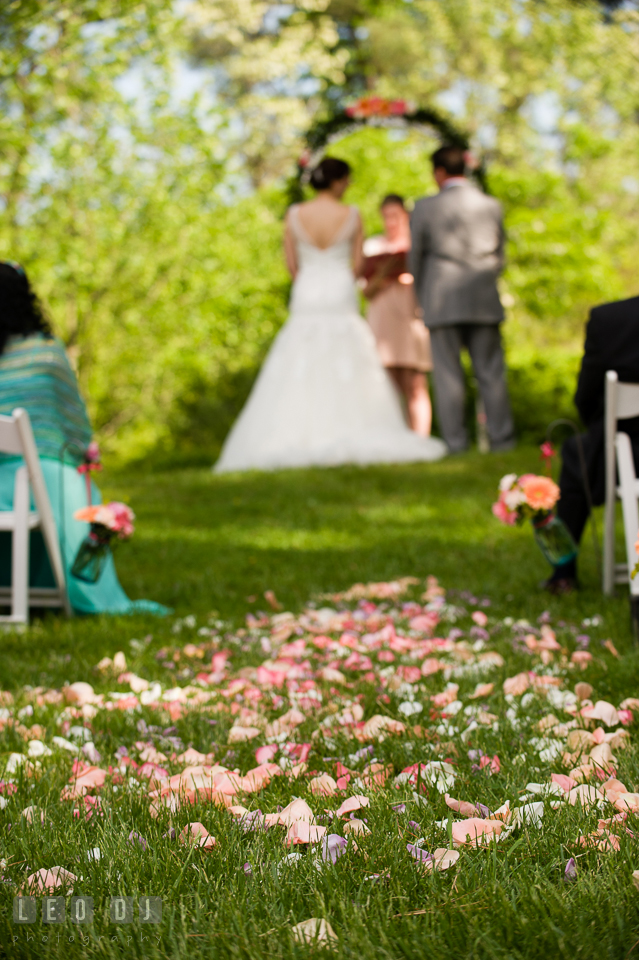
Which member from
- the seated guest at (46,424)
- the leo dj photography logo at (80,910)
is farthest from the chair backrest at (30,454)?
the leo dj photography logo at (80,910)

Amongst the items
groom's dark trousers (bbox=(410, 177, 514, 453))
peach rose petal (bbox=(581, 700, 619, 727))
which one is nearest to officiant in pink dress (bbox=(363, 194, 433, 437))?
groom's dark trousers (bbox=(410, 177, 514, 453))

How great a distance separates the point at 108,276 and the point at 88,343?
98cm

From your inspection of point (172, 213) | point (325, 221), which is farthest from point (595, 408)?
point (172, 213)

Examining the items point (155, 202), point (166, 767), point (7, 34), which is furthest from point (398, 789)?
point (155, 202)

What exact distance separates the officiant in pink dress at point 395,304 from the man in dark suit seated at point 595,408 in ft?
19.8

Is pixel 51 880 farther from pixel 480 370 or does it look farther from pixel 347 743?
pixel 480 370

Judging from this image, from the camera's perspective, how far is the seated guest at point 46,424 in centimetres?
398

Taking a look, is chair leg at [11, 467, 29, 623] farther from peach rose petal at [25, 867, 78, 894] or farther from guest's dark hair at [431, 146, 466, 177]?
guest's dark hair at [431, 146, 466, 177]

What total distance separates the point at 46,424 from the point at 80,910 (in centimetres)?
285

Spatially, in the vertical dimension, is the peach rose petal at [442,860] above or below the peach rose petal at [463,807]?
above

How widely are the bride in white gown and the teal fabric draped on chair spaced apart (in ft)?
15.7

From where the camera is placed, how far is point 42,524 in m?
3.71

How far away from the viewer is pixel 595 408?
373 cm

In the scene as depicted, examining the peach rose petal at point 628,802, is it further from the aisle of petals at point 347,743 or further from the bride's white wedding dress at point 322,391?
the bride's white wedding dress at point 322,391
